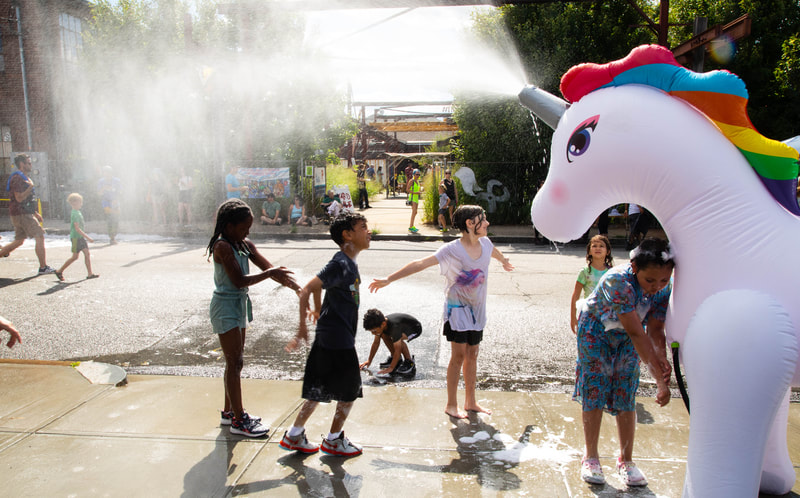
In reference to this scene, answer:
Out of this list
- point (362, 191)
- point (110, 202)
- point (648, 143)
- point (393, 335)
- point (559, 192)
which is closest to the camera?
point (648, 143)

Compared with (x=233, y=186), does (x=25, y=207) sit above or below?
below

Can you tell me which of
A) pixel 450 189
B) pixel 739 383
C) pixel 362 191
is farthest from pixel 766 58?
pixel 739 383

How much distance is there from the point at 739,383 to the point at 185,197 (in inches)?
670

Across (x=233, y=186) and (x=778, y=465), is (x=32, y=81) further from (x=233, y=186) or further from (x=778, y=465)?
(x=778, y=465)

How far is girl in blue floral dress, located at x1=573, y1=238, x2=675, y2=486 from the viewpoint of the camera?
2719 mm

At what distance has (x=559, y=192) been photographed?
9.76ft

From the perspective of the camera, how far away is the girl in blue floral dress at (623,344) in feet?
8.92

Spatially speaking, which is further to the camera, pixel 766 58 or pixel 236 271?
pixel 766 58

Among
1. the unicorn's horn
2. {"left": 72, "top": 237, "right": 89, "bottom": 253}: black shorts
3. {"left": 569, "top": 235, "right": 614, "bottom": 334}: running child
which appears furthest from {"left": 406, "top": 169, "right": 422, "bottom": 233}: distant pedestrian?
the unicorn's horn

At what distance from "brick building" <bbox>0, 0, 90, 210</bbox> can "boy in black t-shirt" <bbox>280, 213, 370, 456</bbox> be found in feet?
69.9

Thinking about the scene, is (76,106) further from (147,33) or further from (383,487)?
(383,487)

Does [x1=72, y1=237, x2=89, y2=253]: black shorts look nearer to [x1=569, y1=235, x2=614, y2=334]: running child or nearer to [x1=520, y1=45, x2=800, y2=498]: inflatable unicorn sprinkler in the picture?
[x1=569, y1=235, x2=614, y2=334]: running child

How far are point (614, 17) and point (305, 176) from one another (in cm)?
1005

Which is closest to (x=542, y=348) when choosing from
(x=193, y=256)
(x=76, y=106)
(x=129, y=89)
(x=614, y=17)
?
(x=193, y=256)
